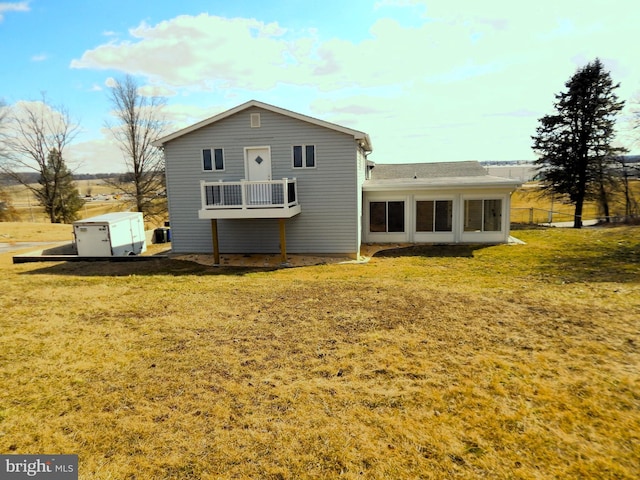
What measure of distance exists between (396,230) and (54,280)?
1354cm

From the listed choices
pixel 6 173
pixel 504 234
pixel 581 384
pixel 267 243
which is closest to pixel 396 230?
pixel 504 234

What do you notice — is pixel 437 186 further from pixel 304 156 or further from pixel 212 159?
pixel 212 159

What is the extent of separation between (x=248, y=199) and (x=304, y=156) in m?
2.85

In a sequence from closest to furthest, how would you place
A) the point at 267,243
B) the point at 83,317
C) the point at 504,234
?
the point at 83,317 → the point at 267,243 → the point at 504,234

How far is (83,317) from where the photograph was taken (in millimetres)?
7930

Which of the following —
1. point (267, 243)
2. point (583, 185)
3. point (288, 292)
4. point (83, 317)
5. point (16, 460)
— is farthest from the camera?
point (583, 185)

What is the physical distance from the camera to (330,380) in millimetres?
5211

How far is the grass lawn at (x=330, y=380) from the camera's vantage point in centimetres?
376

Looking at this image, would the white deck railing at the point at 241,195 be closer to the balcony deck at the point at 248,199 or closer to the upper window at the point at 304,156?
the balcony deck at the point at 248,199

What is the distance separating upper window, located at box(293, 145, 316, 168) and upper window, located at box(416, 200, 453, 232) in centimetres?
570

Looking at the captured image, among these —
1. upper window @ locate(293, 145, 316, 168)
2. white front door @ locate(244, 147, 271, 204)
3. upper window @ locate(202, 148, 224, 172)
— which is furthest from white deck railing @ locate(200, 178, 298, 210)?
upper window @ locate(202, 148, 224, 172)

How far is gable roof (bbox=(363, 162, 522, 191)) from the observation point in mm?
16406

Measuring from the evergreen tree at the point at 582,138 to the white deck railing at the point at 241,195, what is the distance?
21681 millimetres

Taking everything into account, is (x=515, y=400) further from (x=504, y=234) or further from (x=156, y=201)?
(x=156, y=201)
